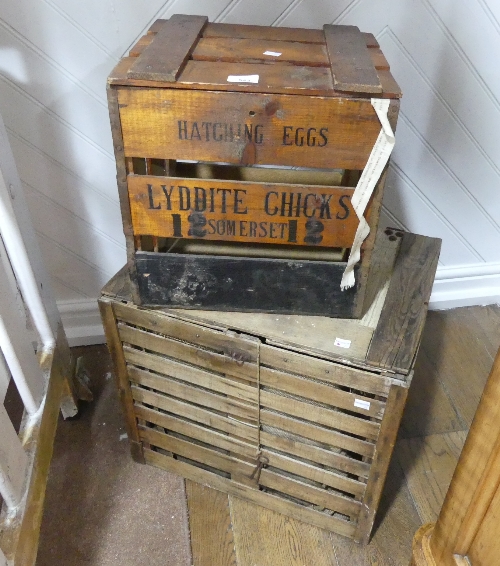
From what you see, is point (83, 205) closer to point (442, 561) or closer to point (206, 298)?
point (206, 298)

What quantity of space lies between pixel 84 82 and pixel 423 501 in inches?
46.7

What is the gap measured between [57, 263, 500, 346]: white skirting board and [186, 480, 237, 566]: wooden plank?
1.83 feet

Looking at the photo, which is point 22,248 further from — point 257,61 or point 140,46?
point 257,61

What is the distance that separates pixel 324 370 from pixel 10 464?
53cm

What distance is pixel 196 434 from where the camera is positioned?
109 centimetres

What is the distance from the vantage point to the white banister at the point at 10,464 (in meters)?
0.82

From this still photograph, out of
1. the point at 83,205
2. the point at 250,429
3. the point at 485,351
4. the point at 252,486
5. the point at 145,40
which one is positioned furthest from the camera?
the point at 485,351

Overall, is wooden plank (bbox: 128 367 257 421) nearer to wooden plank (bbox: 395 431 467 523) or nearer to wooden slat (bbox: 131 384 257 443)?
wooden slat (bbox: 131 384 257 443)

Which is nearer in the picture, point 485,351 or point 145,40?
point 145,40

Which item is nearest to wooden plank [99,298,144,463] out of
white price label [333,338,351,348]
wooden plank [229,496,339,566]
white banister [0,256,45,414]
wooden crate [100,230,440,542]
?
wooden crate [100,230,440,542]

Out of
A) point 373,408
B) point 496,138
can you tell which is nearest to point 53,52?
point 373,408

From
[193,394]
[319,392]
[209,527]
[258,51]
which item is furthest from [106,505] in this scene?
[258,51]

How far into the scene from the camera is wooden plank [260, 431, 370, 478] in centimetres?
97

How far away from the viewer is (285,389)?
0.93m
